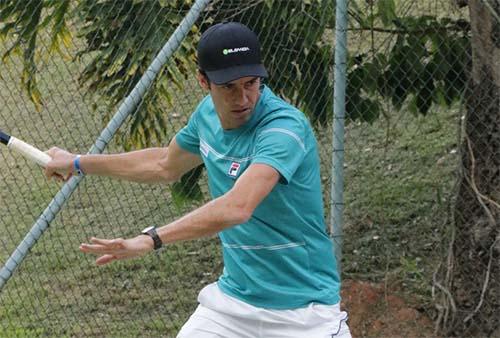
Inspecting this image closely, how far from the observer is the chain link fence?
6.62 m

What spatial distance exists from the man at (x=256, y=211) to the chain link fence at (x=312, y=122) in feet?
6.73

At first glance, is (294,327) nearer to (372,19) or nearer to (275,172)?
(275,172)

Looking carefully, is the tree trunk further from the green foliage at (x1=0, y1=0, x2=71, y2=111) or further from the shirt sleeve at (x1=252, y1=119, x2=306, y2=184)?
the shirt sleeve at (x1=252, y1=119, x2=306, y2=184)

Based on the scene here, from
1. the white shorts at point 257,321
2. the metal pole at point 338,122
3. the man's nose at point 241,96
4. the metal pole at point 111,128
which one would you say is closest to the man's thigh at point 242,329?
the white shorts at point 257,321

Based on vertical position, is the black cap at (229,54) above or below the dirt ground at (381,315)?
above

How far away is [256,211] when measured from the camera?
4176 millimetres

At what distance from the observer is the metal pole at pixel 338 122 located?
627cm

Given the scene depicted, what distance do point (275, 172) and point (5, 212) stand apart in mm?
5014

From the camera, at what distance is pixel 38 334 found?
7.18 metres

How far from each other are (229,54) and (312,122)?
293cm

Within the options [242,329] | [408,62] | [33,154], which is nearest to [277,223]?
[242,329]

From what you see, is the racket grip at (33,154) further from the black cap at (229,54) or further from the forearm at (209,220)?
the forearm at (209,220)

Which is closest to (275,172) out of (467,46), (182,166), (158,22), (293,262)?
(293,262)

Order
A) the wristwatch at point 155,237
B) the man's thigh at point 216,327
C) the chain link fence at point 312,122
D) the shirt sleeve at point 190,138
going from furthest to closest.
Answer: the chain link fence at point 312,122 < the shirt sleeve at point 190,138 < the man's thigh at point 216,327 < the wristwatch at point 155,237
